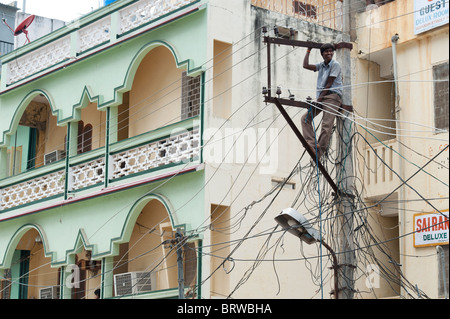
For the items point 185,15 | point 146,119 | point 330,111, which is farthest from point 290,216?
point 146,119

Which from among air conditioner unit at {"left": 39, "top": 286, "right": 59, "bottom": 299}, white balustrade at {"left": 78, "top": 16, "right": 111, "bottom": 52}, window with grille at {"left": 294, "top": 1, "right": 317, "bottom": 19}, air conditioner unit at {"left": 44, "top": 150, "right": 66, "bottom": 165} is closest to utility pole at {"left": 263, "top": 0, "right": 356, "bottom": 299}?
window with grille at {"left": 294, "top": 1, "right": 317, "bottom": 19}

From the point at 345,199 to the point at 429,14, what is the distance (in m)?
5.93

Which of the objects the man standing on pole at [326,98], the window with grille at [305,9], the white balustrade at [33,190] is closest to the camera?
the man standing on pole at [326,98]

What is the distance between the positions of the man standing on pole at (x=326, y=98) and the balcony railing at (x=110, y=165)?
3.58 metres

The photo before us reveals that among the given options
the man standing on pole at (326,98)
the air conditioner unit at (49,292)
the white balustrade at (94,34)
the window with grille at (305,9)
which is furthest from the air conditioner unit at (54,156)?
the man standing on pole at (326,98)

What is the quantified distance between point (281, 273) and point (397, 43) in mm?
5277

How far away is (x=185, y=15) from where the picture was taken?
70.4 feet

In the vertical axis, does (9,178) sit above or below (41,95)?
below

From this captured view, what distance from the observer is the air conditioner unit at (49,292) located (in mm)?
24830

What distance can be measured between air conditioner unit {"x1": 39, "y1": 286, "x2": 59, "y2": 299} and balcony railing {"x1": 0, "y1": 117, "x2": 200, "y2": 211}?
2.06 m

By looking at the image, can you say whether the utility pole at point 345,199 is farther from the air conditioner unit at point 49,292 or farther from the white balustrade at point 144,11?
the air conditioner unit at point 49,292

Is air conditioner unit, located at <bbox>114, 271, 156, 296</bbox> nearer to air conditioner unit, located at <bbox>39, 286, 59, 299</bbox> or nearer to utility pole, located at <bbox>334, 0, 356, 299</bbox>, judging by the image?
air conditioner unit, located at <bbox>39, 286, 59, 299</bbox>

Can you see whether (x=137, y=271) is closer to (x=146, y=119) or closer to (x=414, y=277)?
(x=146, y=119)

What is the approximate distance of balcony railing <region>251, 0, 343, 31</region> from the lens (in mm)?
22406
